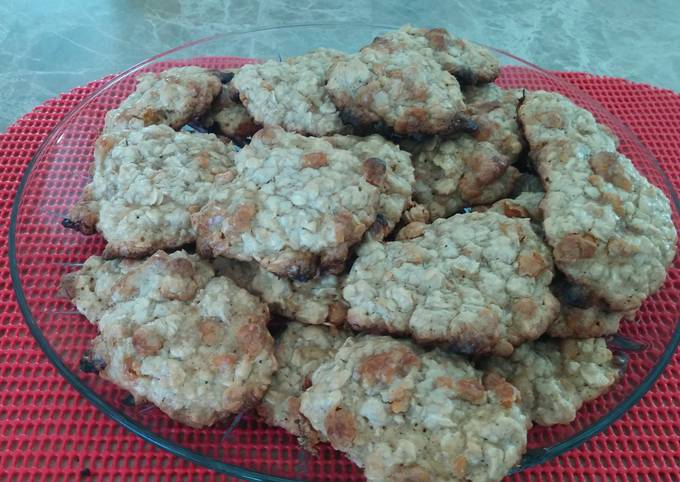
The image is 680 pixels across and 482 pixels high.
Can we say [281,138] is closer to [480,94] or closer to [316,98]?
[316,98]

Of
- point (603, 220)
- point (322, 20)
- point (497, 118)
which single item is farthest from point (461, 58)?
point (322, 20)

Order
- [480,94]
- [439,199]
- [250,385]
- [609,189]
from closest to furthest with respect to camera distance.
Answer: [250,385]
[609,189]
[439,199]
[480,94]

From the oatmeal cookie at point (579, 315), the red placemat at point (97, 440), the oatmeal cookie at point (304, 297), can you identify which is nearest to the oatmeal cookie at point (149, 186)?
the oatmeal cookie at point (304, 297)

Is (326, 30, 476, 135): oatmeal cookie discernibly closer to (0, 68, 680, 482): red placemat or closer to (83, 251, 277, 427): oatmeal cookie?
(83, 251, 277, 427): oatmeal cookie

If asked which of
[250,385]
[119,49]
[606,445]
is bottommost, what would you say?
[119,49]

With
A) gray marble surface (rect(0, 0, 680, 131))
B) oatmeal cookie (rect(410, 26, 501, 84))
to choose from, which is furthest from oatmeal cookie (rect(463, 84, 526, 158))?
gray marble surface (rect(0, 0, 680, 131))

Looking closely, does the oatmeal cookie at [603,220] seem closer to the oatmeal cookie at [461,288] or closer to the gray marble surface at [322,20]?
the oatmeal cookie at [461,288]

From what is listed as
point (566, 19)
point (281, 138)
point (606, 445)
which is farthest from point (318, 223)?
point (566, 19)

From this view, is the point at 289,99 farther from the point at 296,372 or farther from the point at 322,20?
the point at 322,20
